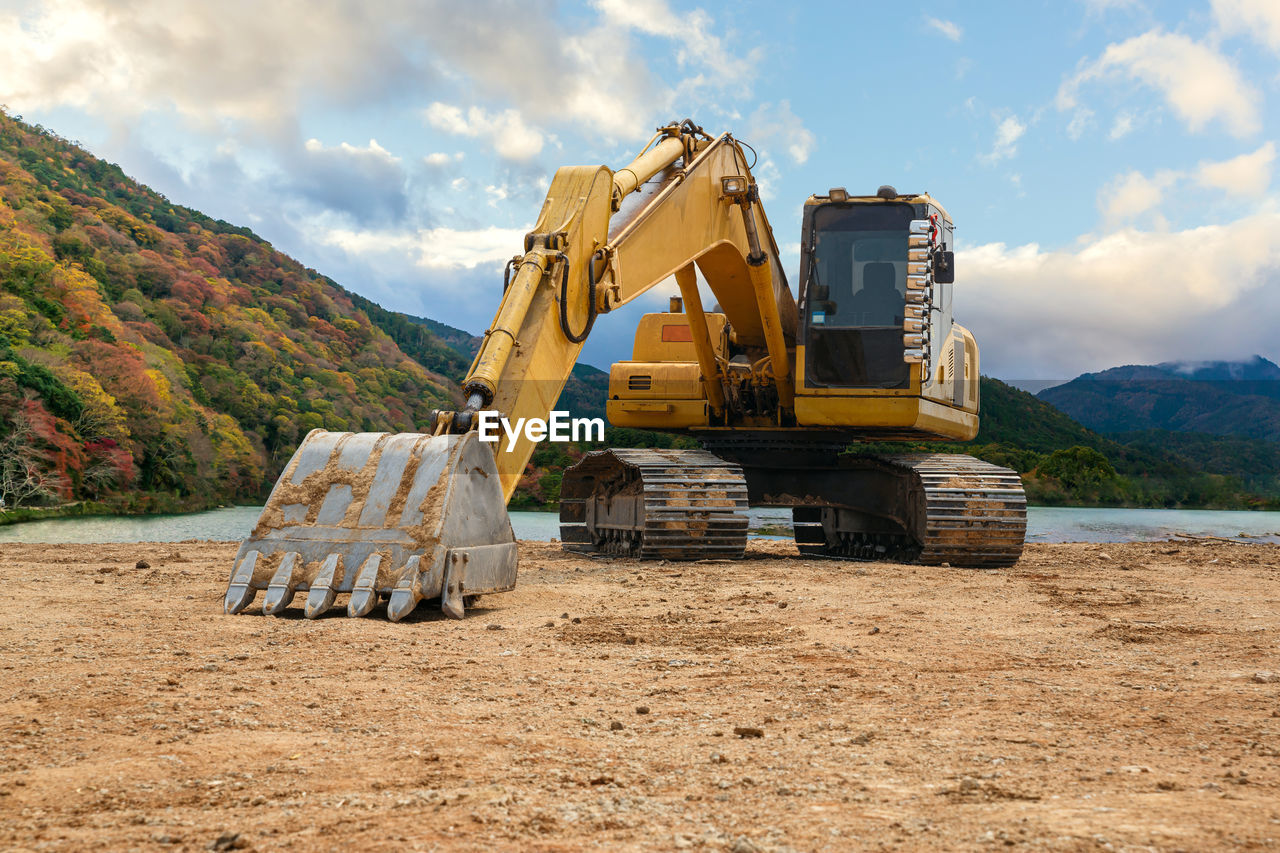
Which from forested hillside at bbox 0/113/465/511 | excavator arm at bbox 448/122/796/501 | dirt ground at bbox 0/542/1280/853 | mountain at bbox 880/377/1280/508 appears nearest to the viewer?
dirt ground at bbox 0/542/1280/853

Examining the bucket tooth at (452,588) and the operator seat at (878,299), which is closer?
the bucket tooth at (452,588)

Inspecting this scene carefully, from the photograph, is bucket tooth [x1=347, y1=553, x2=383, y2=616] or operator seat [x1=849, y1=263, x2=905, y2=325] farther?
operator seat [x1=849, y1=263, x2=905, y2=325]

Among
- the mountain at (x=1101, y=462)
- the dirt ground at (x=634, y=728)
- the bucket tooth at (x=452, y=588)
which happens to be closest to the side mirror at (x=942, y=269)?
the dirt ground at (x=634, y=728)

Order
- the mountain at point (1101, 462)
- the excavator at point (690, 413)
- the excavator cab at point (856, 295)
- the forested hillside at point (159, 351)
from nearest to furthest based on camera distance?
the excavator at point (690, 413) < the excavator cab at point (856, 295) < the forested hillside at point (159, 351) < the mountain at point (1101, 462)

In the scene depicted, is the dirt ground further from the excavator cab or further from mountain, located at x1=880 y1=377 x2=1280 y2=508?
mountain, located at x1=880 y1=377 x2=1280 y2=508

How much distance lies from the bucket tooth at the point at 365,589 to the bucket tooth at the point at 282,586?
0.37m

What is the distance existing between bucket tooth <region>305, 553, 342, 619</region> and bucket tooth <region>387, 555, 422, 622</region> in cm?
36

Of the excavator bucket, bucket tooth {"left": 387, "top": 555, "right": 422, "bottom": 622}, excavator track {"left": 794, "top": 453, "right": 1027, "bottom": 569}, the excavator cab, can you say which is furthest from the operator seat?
bucket tooth {"left": 387, "top": 555, "right": 422, "bottom": 622}

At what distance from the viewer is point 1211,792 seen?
2.64 metres

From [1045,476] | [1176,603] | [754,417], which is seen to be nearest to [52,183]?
[1045,476]

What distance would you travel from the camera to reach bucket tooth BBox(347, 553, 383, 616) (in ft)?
18.8

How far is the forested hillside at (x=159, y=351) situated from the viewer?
3556cm

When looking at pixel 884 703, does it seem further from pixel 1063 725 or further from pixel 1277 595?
pixel 1277 595

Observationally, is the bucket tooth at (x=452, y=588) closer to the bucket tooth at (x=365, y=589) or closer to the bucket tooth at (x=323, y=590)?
the bucket tooth at (x=365, y=589)
